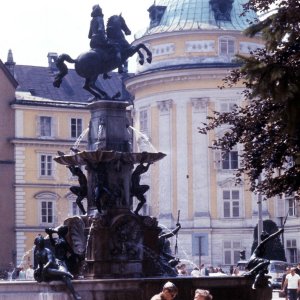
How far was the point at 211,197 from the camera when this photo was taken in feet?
220

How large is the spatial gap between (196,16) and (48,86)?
14.8m

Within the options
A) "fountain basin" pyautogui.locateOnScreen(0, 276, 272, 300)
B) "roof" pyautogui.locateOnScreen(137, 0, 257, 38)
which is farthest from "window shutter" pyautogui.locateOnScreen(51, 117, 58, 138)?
"fountain basin" pyautogui.locateOnScreen(0, 276, 272, 300)

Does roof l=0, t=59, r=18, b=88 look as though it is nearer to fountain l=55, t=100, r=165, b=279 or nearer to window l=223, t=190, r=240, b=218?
window l=223, t=190, r=240, b=218

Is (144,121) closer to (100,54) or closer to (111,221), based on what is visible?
(100,54)

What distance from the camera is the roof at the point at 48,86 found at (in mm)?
77812

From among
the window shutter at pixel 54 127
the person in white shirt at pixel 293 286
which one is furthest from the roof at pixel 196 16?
the person in white shirt at pixel 293 286

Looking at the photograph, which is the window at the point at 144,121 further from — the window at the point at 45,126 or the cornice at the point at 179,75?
the window at the point at 45,126

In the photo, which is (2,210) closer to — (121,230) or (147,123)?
(147,123)

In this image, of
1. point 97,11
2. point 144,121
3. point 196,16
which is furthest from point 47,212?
point 97,11

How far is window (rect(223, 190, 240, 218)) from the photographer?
67125mm

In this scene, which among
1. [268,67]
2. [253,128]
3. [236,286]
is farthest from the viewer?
[253,128]

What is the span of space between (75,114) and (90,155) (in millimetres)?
55562

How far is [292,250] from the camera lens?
6675cm

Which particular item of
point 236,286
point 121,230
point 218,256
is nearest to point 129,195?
point 121,230
